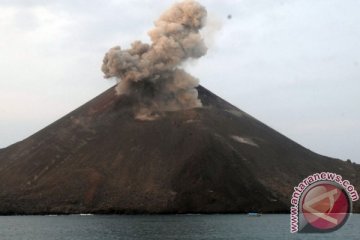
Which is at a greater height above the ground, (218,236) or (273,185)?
(273,185)

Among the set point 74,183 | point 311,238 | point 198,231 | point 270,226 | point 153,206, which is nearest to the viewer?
point 311,238

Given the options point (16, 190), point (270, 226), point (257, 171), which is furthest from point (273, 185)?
point (16, 190)

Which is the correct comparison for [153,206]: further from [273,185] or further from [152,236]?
[152,236]

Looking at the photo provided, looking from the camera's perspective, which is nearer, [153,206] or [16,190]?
[153,206]

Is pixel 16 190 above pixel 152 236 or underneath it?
above

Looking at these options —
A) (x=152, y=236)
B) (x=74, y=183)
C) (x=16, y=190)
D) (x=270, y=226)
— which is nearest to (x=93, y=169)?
(x=74, y=183)

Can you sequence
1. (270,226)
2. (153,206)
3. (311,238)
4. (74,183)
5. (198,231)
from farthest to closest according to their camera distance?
(74,183) < (153,206) < (270,226) < (198,231) < (311,238)

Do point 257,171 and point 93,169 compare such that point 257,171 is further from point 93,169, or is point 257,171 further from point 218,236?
point 218,236

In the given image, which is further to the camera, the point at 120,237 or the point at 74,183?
the point at 74,183

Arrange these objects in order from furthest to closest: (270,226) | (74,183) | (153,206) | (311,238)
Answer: (74,183) → (153,206) → (270,226) → (311,238)
